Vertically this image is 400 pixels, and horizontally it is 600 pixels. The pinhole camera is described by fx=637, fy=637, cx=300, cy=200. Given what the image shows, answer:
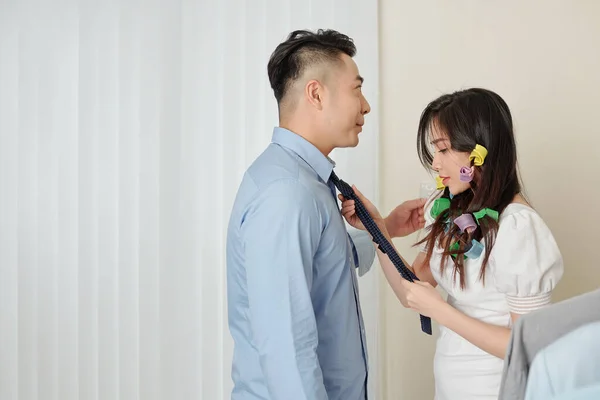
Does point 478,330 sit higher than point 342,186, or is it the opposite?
point 342,186

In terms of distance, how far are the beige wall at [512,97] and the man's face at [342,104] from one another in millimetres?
1054

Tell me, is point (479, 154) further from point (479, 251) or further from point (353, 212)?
point (353, 212)

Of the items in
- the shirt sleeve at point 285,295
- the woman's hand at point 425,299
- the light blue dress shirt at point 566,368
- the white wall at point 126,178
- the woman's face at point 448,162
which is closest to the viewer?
the light blue dress shirt at point 566,368

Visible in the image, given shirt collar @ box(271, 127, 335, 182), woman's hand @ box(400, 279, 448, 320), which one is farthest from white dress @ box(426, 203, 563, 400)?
shirt collar @ box(271, 127, 335, 182)

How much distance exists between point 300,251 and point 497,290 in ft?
1.81

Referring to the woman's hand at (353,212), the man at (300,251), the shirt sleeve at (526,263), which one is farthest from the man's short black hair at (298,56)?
the shirt sleeve at (526,263)

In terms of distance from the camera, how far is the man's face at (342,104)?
64.0 inches

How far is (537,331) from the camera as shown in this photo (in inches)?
40.0

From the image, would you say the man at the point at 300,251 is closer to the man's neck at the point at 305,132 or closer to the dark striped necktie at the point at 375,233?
the man's neck at the point at 305,132

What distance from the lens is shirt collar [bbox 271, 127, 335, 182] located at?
1.61 meters

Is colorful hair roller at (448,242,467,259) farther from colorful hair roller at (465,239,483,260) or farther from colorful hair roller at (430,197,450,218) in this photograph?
colorful hair roller at (430,197,450,218)

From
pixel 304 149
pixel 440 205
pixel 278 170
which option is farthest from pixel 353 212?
pixel 278 170

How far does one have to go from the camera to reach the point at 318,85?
1.60m

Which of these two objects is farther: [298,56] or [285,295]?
[298,56]
